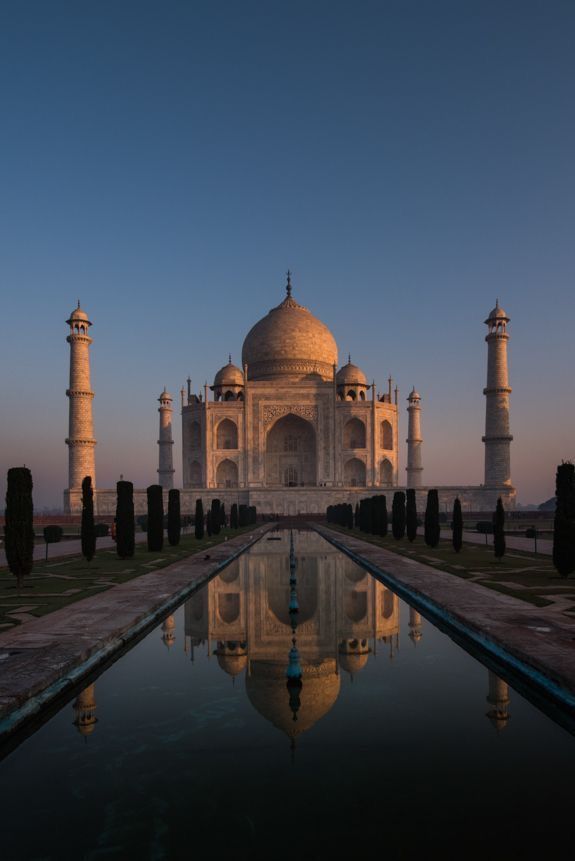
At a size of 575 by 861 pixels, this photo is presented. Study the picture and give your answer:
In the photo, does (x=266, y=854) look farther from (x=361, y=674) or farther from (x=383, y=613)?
(x=383, y=613)

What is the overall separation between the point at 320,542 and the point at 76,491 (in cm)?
2456

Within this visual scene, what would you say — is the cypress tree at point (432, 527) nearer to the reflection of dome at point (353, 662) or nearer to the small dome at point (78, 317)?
the reflection of dome at point (353, 662)

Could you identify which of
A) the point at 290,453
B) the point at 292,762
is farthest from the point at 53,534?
the point at 290,453

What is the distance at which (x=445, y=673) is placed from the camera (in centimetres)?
636

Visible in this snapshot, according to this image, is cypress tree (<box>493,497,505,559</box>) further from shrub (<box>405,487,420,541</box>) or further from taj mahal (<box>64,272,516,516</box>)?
taj mahal (<box>64,272,516,516</box>)

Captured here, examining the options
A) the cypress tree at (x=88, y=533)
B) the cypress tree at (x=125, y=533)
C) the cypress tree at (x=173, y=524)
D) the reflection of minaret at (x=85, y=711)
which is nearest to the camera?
the reflection of minaret at (x=85, y=711)

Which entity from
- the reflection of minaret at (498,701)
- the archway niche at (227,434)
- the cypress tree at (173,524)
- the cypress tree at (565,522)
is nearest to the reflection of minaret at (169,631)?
the reflection of minaret at (498,701)

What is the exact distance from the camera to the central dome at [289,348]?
55094mm

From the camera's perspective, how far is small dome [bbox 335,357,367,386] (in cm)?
5481

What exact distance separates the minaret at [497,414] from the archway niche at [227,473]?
1887cm

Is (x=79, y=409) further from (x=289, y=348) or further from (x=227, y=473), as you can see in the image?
(x=289, y=348)

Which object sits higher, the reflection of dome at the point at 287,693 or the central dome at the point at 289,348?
the central dome at the point at 289,348

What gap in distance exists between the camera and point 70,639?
7094mm

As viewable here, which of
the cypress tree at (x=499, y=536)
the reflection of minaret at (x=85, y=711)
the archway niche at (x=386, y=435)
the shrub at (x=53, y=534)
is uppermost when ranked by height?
the archway niche at (x=386, y=435)
